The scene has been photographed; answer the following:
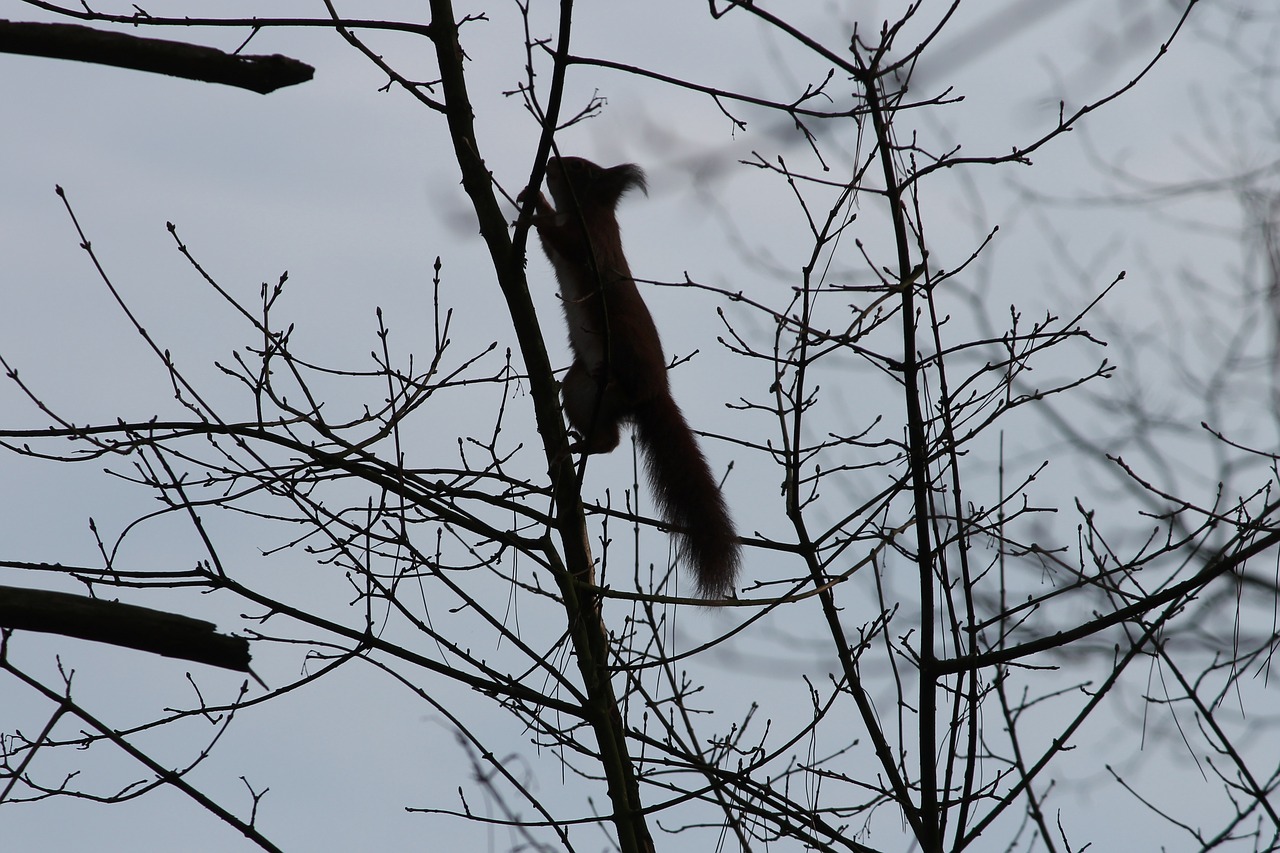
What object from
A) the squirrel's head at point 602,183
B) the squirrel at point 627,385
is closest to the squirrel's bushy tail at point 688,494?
the squirrel at point 627,385

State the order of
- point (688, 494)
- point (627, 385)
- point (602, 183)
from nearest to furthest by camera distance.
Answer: point (688, 494) → point (627, 385) → point (602, 183)

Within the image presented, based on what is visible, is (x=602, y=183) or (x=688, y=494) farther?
(x=602, y=183)

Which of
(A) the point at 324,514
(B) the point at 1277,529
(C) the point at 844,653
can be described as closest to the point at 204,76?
(A) the point at 324,514

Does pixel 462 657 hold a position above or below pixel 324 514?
below

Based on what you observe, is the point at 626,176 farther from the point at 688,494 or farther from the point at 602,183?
the point at 688,494

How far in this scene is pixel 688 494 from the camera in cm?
548

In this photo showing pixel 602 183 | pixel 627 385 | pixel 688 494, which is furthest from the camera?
pixel 602 183

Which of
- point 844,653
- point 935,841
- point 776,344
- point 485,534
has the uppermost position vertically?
point 776,344

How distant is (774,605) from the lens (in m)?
3.29

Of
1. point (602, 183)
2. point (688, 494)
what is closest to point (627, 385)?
point (688, 494)

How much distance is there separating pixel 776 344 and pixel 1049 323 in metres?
0.85

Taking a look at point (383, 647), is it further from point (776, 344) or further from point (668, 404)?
point (668, 404)

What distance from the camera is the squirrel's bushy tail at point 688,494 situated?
5.04m

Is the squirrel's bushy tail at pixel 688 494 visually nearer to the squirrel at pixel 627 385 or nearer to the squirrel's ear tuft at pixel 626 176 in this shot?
the squirrel at pixel 627 385
